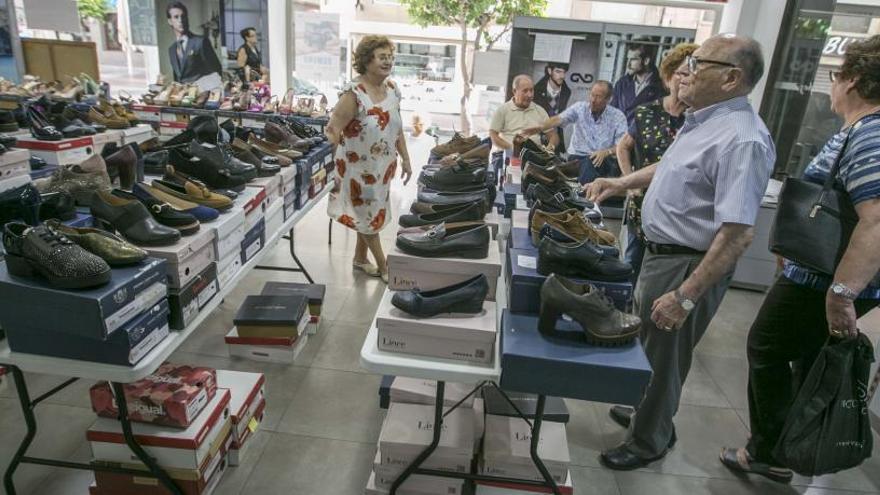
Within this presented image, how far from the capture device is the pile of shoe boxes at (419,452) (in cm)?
204

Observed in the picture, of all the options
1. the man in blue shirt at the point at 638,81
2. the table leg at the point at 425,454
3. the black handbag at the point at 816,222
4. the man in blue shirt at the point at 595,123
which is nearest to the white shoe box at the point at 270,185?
the table leg at the point at 425,454

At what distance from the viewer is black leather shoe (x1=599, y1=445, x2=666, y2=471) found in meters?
2.44

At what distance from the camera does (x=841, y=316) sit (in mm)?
1830

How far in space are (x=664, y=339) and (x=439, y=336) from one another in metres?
1.02

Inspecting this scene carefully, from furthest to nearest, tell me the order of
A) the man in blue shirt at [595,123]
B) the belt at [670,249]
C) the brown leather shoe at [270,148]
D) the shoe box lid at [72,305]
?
the man in blue shirt at [595,123] < the brown leather shoe at [270,148] < the belt at [670,249] < the shoe box lid at [72,305]

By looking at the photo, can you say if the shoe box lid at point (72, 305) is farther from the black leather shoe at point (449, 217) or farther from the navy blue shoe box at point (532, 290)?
the navy blue shoe box at point (532, 290)

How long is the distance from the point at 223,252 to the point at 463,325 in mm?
1060

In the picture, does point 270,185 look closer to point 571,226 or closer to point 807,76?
point 571,226

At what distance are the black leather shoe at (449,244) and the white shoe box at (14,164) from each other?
1949 millimetres

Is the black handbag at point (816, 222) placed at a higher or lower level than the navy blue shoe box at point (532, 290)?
higher

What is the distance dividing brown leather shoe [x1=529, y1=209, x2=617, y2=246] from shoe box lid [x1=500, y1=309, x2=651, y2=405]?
51cm

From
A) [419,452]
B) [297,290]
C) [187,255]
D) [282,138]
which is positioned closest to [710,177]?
[419,452]

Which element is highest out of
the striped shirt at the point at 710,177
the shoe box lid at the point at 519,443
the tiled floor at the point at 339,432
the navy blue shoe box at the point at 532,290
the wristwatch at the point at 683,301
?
the striped shirt at the point at 710,177

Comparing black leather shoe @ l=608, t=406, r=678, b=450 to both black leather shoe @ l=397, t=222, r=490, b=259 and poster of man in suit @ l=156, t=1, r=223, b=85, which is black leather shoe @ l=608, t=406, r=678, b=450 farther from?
poster of man in suit @ l=156, t=1, r=223, b=85
